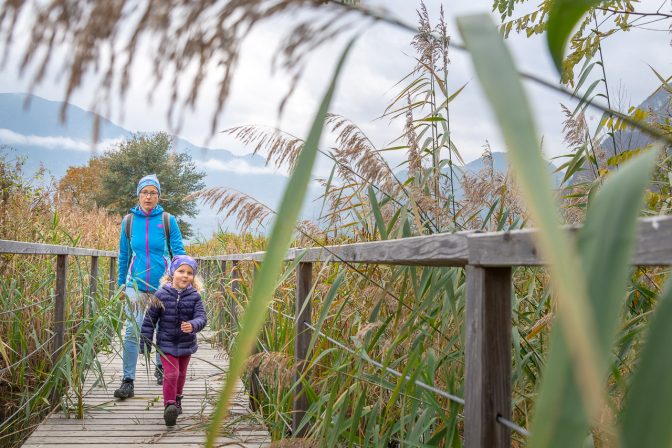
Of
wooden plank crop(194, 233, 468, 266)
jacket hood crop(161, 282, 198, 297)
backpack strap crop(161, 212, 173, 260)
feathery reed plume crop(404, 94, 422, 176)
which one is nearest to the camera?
wooden plank crop(194, 233, 468, 266)

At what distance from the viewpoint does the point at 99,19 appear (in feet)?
1.41

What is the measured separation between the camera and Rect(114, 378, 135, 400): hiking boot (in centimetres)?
442

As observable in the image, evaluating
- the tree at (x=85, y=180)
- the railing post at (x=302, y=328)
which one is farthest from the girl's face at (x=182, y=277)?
the tree at (x=85, y=180)

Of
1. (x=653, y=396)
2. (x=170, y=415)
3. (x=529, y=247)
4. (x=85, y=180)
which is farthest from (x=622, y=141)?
(x=85, y=180)

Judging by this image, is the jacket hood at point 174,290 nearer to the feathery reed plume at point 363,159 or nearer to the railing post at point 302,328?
the railing post at point 302,328

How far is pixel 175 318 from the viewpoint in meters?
4.30

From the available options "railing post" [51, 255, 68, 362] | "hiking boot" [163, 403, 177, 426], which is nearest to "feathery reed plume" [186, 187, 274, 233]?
"hiking boot" [163, 403, 177, 426]

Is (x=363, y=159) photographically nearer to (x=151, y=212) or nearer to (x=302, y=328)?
(x=302, y=328)

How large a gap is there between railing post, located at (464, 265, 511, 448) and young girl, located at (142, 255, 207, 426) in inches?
121

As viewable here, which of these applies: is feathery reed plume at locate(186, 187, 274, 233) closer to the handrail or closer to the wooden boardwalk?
the handrail

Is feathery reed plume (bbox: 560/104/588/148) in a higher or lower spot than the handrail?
higher

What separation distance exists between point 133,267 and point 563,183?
145 inches

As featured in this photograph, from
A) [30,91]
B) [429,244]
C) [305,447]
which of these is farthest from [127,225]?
[30,91]

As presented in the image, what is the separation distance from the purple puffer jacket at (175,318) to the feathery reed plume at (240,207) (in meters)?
1.83
